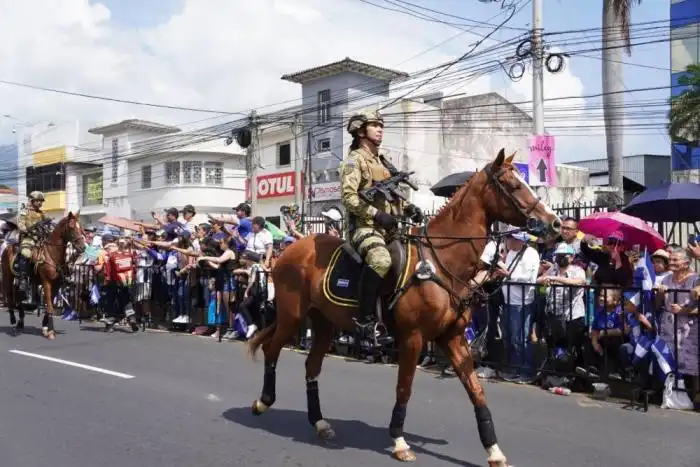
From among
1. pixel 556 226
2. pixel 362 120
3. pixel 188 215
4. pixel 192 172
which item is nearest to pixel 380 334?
pixel 556 226

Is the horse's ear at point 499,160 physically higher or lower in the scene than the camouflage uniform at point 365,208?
higher

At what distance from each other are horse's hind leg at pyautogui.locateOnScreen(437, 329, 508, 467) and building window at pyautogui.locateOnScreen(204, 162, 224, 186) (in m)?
44.9

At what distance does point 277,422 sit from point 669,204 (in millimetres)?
6299

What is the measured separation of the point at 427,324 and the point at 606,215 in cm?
512

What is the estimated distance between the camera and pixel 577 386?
28.4 ft

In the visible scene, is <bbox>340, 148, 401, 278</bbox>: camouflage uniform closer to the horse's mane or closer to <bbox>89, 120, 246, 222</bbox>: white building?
the horse's mane

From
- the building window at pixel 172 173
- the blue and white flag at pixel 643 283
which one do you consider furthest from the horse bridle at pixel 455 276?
the building window at pixel 172 173

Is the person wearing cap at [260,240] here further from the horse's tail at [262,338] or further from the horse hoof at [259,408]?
the horse hoof at [259,408]

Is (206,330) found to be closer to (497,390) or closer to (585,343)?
(497,390)

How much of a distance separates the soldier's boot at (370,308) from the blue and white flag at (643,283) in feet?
12.6

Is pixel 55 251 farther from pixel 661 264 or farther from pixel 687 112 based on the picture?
pixel 687 112

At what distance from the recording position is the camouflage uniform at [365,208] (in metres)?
5.59

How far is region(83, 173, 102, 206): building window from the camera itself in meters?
55.3

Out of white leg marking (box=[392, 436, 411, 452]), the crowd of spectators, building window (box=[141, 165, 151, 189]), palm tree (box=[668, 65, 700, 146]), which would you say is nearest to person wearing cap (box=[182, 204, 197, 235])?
the crowd of spectators
